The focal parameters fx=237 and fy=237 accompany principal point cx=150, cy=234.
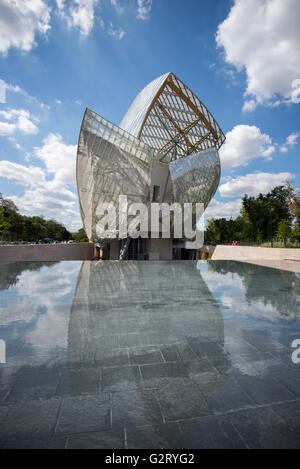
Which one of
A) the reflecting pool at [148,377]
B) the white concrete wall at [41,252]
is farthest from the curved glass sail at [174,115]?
the reflecting pool at [148,377]

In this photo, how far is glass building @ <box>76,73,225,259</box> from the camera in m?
19.2

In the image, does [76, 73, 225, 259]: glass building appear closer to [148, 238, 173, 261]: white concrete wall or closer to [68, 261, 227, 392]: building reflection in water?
[148, 238, 173, 261]: white concrete wall

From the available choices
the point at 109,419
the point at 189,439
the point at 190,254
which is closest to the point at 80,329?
the point at 109,419

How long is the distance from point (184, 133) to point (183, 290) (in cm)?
2527

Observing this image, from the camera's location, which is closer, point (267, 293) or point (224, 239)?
point (267, 293)

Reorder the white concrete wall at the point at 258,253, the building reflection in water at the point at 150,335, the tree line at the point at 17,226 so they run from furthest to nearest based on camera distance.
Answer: the tree line at the point at 17,226 < the white concrete wall at the point at 258,253 < the building reflection in water at the point at 150,335

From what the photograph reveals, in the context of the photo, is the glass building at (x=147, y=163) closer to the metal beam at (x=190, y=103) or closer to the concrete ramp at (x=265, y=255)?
the metal beam at (x=190, y=103)

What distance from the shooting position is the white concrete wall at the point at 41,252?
17.2 meters

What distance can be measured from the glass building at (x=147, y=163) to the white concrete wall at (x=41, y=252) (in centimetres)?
334

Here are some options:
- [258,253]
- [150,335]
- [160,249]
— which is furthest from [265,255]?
[150,335]

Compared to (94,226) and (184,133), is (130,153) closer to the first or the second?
(94,226)

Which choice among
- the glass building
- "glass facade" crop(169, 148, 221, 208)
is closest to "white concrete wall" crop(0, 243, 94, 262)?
the glass building

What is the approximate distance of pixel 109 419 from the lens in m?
1.71

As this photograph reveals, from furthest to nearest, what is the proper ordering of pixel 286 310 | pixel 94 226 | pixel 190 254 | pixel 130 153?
pixel 190 254 < pixel 94 226 < pixel 130 153 < pixel 286 310
